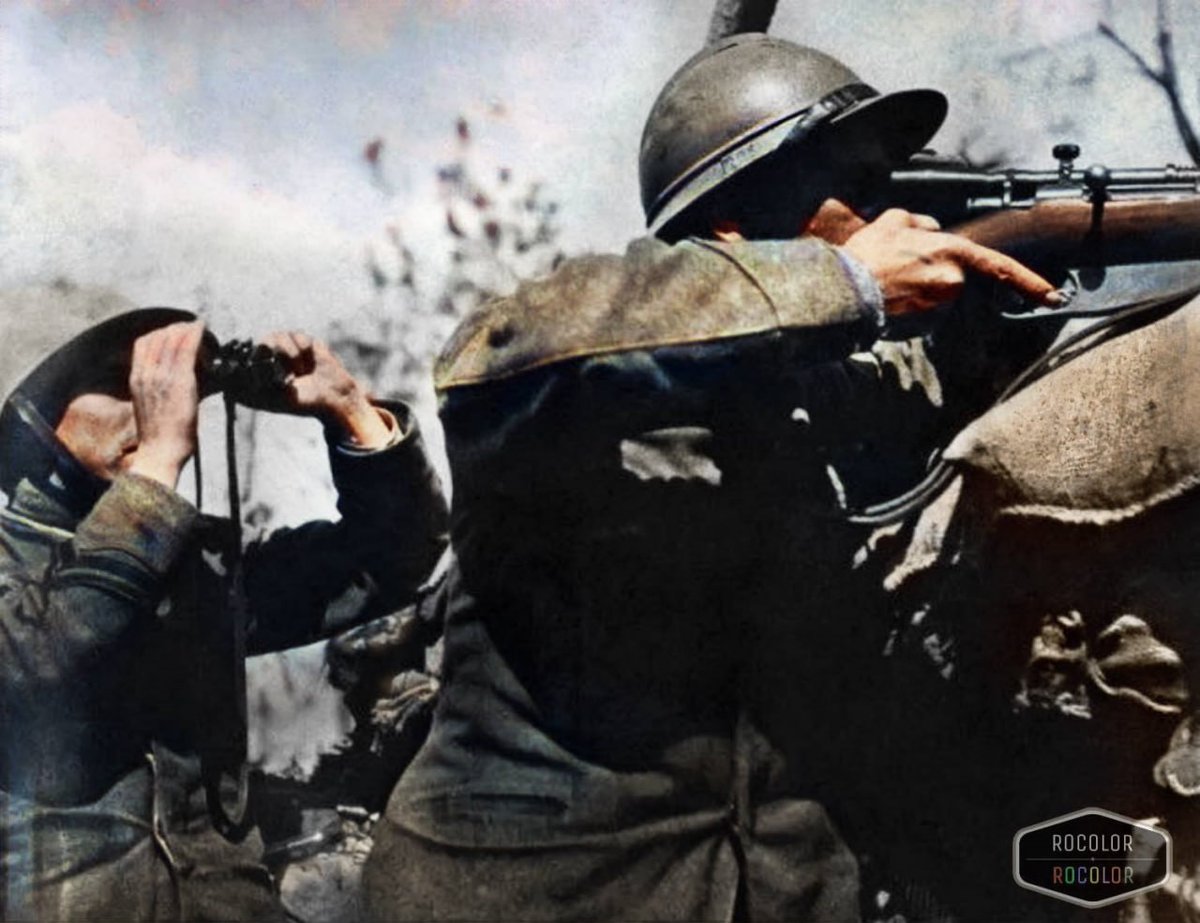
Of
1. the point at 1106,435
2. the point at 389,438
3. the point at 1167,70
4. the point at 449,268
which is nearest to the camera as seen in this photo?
the point at 1106,435

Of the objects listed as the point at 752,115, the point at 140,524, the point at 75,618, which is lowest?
the point at 75,618

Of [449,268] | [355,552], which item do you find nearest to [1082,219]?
[449,268]

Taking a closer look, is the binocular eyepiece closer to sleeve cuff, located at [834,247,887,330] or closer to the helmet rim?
the helmet rim

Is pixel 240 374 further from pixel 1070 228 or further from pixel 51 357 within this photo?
pixel 1070 228

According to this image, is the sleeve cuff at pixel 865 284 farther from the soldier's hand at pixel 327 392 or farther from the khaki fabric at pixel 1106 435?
the soldier's hand at pixel 327 392

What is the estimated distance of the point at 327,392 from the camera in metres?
3.87

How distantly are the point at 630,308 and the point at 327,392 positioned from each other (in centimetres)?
91

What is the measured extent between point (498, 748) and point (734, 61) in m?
1.32

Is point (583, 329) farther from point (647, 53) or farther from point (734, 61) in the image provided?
point (647, 53)

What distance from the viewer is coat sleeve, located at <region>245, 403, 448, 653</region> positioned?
3832mm

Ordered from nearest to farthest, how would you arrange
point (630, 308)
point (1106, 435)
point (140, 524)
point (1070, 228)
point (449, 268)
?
point (630, 308)
point (1106, 435)
point (140, 524)
point (1070, 228)
point (449, 268)

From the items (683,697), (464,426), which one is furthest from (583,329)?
(683,697)

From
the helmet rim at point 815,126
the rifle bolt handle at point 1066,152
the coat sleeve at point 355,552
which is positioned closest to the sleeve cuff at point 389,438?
the coat sleeve at point 355,552

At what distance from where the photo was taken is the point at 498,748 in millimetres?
3361
